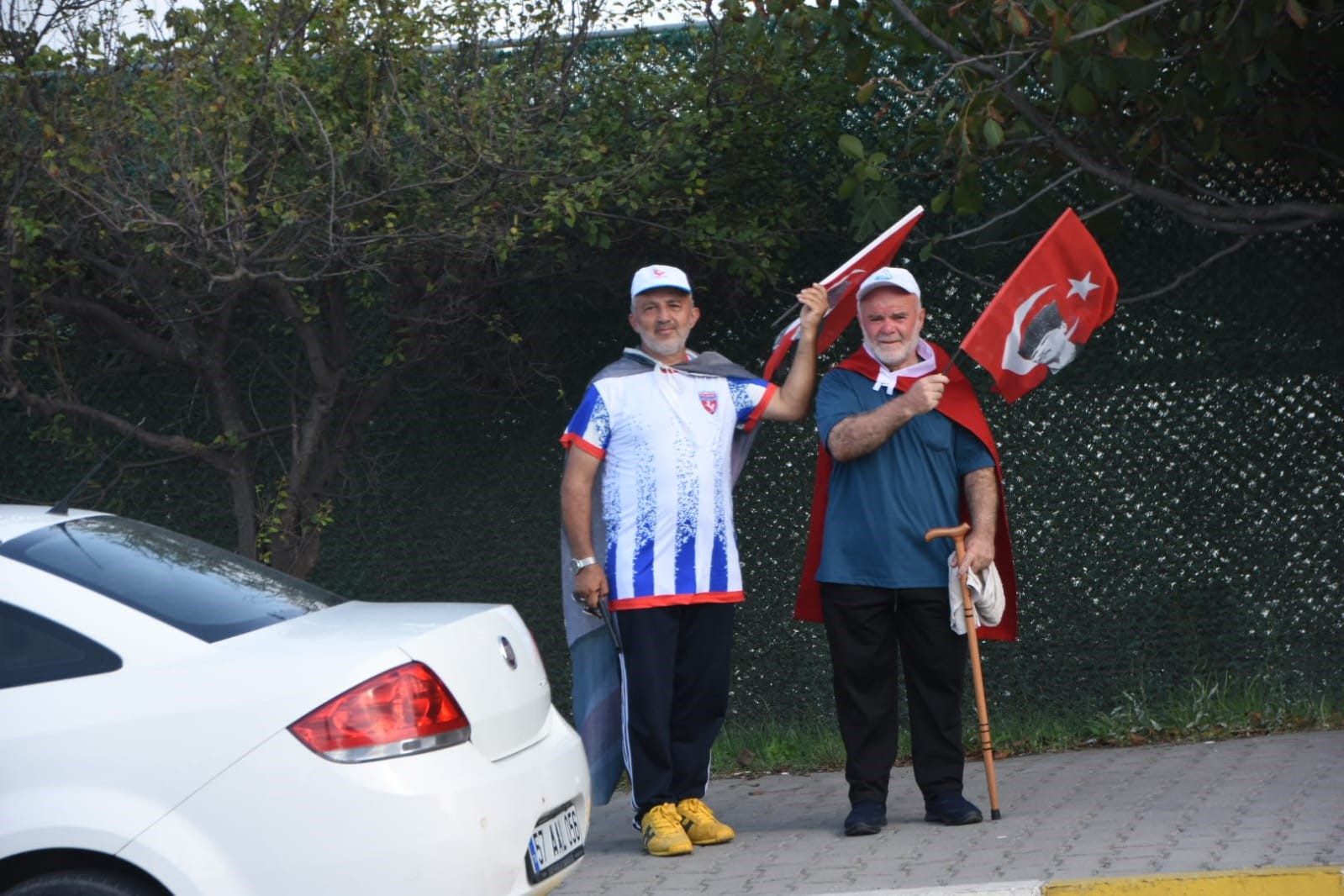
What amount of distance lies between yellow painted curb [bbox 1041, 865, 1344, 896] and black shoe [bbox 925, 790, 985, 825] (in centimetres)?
101

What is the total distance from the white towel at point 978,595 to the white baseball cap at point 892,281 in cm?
95

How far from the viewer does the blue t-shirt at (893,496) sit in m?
5.59

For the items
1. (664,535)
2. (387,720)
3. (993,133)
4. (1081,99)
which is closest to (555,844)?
(387,720)

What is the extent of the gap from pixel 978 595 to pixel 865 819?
891 mm

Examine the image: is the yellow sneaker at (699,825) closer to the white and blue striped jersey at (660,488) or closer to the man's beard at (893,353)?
the white and blue striped jersey at (660,488)

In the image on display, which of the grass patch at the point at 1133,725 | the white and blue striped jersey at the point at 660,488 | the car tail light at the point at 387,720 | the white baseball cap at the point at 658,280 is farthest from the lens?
the grass patch at the point at 1133,725

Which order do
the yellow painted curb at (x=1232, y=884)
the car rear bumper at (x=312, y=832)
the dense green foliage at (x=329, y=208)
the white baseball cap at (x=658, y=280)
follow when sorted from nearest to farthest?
the car rear bumper at (x=312, y=832)
the yellow painted curb at (x=1232, y=884)
the white baseball cap at (x=658, y=280)
the dense green foliage at (x=329, y=208)

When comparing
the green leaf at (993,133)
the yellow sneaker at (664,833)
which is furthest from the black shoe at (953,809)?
the green leaf at (993,133)

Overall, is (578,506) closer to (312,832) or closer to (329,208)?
(329,208)

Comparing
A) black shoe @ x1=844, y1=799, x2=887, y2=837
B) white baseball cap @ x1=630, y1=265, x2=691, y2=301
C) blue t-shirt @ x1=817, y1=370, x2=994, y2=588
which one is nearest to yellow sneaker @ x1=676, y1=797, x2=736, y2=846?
black shoe @ x1=844, y1=799, x2=887, y2=837

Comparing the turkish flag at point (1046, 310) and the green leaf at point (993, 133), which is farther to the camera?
the turkish flag at point (1046, 310)

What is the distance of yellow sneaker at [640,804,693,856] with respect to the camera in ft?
18.2

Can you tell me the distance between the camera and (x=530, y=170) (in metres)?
6.11

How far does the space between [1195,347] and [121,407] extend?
16.6ft
